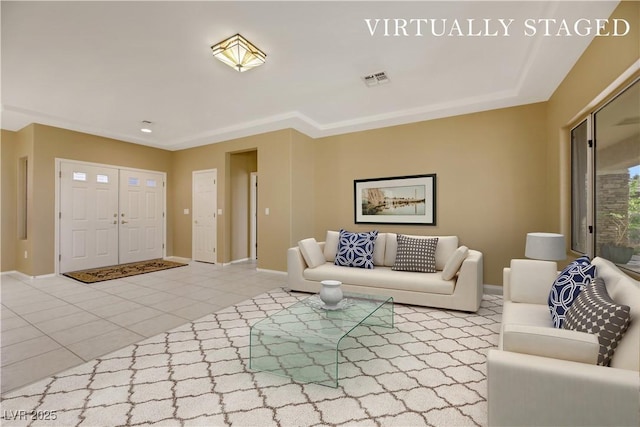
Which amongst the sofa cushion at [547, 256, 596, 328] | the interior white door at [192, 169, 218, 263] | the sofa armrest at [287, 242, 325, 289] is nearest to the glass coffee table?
the sofa cushion at [547, 256, 596, 328]

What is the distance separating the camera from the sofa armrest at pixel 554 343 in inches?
47.3

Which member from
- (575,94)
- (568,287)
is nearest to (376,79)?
(575,94)

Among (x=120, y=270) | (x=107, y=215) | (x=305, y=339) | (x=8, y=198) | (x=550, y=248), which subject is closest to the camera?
(x=305, y=339)

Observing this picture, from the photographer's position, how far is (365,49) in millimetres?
2887

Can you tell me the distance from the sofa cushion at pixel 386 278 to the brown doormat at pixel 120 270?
341 cm

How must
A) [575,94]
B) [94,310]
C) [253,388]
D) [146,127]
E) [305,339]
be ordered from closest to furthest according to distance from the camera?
[253,388], [305,339], [575,94], [94,310], [146,127]

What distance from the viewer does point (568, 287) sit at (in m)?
1.92

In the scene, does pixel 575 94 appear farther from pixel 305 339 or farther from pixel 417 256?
pixel 305 339

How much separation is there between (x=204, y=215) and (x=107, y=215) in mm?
1836

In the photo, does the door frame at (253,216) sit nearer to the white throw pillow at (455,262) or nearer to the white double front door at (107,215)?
the white double front door at (107,215)

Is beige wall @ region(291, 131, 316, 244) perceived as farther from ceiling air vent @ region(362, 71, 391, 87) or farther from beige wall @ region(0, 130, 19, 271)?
beige wall @ region(0, 130, 19, 271)

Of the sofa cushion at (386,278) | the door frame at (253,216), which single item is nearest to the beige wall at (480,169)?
the sofa cushion at (386,278)

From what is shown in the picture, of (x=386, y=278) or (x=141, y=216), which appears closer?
(x=386, y=278)

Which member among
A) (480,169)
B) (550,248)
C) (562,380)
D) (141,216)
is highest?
(480,169)
